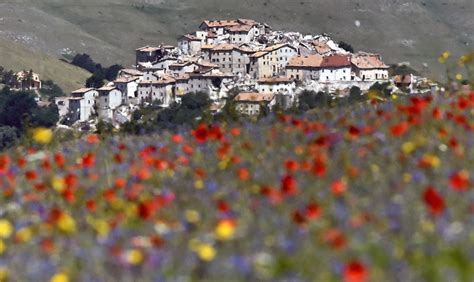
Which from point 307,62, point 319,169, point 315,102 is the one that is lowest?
point 307,62

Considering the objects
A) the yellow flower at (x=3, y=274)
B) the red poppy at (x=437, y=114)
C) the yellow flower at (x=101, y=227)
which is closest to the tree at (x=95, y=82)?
the red poppy at (x=437, y=114)

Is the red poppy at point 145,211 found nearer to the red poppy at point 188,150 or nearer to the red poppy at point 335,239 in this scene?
the red poppy at point 335,239

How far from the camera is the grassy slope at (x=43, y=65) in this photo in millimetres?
135625

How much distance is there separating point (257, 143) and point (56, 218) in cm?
307

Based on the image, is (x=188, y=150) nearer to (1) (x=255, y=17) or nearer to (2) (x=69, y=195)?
→ (2) (x=69, y=195)

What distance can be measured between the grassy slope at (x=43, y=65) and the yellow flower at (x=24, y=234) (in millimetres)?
129430

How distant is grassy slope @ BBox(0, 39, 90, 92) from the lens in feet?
445

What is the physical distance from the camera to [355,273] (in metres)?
4.11

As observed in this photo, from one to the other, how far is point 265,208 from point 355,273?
218cm

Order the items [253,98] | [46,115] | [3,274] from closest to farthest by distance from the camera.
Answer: [3,274], [253,98], [46,115]

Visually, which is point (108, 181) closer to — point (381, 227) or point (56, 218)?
point (56, 218)

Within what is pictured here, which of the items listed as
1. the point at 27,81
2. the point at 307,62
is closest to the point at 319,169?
the point at 307,62

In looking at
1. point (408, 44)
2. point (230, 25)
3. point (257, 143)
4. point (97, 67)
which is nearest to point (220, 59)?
point (230, 25)

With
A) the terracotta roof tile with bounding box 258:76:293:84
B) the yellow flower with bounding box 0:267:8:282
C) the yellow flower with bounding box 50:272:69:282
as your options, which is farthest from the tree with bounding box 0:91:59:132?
the yellow flower with bounding box 50:272:69:282
